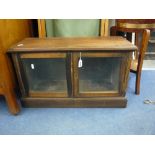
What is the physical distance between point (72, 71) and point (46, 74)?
0.86ft

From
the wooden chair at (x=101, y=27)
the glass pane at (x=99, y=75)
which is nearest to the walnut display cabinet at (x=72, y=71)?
the glass pane at (x=99, y=75)

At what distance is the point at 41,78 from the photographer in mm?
1346

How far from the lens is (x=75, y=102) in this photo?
1307mm

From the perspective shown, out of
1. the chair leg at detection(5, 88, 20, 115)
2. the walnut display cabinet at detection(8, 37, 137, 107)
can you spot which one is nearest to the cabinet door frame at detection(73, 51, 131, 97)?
the walnut display cabinet at detection(8, 37, 137, 107)

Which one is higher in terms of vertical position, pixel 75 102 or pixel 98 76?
pixel 98 76

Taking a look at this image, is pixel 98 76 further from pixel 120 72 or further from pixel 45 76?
pixel 45 76

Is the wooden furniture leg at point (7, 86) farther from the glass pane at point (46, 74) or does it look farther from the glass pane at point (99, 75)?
the glass pane at point (99, 75)

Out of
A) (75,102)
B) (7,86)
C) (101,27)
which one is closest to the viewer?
(7,86)

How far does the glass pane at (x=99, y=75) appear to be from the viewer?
123cm

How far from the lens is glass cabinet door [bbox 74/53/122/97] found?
1209mm

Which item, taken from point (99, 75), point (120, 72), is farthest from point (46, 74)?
point (120, 72)

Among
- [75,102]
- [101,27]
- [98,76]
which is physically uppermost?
[101,27]

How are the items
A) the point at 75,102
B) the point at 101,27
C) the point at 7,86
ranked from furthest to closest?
the point at 101,27
the point at 75,102
the point at 7,86
